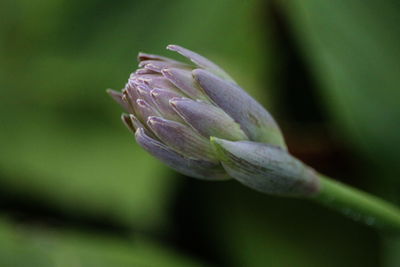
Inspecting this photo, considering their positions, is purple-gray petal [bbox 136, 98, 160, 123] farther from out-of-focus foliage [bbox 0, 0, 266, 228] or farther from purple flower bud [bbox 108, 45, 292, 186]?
out-of-focus foliage [bbox 0, 0, 266, 228]

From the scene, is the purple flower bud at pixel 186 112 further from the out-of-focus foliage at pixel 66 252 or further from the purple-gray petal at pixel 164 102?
the out-of-focus foliage at pixel 66 252

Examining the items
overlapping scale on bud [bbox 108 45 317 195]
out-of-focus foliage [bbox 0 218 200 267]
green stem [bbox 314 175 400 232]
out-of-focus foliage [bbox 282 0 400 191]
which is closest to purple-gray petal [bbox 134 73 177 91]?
overlapping scale on bud [bbox 108 45 317 195]

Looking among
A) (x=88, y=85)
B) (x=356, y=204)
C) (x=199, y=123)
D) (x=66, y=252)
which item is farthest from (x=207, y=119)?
(x=88, y=85)

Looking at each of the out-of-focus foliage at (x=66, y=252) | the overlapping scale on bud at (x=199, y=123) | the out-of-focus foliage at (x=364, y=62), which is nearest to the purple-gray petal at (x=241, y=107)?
the overlapping scale on bud at (x=199, y=123)

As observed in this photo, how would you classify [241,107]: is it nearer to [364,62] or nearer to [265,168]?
[265,168]

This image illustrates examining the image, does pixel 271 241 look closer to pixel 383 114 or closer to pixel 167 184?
pixel 167 184

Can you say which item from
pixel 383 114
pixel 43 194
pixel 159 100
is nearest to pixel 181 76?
pixel 159 100

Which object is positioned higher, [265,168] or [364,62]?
[364,62]
